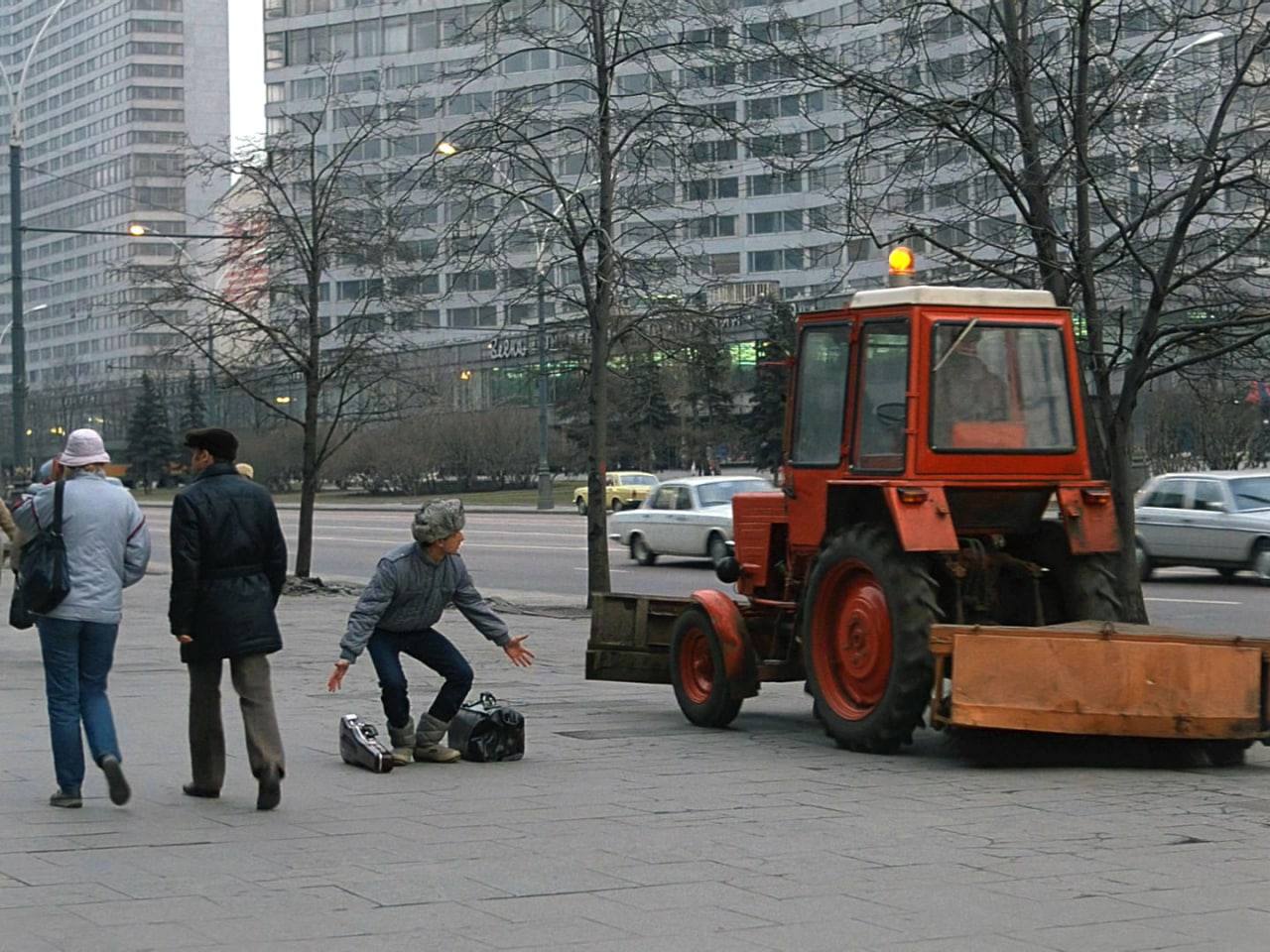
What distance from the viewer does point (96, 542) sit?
30.1 ft

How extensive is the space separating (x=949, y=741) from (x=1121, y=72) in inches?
229

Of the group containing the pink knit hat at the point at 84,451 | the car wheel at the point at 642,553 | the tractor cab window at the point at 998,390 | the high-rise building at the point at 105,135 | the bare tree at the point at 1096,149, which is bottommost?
the car wheel at the point at 642,553

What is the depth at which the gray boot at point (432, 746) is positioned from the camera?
10867 millimetres

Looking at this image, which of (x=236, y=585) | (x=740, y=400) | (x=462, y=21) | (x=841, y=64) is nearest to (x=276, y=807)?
(x=236, y=585)

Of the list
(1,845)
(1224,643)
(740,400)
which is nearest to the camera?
(1,845)

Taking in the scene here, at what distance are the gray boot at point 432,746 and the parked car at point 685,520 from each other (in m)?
21.5

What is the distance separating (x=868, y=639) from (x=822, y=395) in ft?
5.45

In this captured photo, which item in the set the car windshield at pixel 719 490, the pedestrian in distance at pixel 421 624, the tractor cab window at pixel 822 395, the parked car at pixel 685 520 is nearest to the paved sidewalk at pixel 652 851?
the pedestrian in distance at pixel 421 624

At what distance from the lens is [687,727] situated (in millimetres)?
12625

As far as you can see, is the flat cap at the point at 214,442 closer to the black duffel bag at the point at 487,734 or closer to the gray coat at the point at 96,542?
the gray coat at the point at 96,542

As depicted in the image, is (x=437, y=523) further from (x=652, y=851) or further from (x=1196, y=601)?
(x=1196, y=601)

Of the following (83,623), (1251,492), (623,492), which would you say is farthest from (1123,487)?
(623,492)

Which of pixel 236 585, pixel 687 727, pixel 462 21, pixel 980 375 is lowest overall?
pixel 687 727

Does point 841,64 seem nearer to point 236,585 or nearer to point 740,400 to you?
point 236,585
